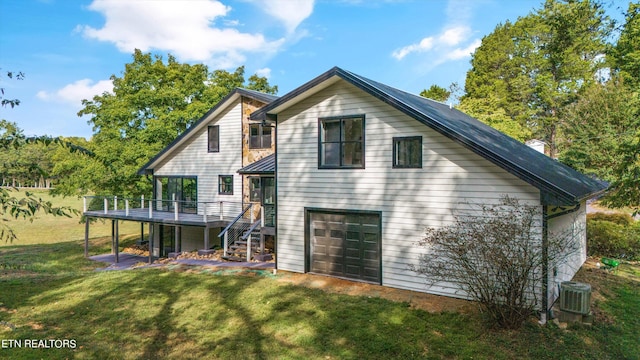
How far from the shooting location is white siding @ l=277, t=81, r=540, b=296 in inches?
358

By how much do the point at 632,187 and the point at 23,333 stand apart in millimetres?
12782

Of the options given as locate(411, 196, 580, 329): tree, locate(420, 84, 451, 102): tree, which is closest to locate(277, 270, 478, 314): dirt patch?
locate(411, 196, 580, 329): tree

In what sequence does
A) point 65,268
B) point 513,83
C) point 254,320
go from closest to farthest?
point 254,320
point 65,268
point 513,83

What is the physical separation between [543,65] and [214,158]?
116 feet

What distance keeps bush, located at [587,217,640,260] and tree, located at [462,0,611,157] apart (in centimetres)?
2231

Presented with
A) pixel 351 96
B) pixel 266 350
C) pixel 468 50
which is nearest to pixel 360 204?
pixel 351 96

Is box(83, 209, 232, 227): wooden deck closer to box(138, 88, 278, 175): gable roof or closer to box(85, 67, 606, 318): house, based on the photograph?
box(138, 88, 278, 175): gable roof

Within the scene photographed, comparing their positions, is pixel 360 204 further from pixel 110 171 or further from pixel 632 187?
pixel 110 171

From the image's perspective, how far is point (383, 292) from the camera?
9.85 metres

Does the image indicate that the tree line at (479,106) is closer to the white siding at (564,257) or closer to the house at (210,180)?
the house at (210,180)

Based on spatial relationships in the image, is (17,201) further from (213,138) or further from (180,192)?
(180,192)

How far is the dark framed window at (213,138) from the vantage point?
19.4m

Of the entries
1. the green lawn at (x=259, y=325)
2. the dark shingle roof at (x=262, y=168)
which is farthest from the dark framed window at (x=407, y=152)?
the dark shingle roof at (x=262, y=168)

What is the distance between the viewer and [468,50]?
166ft
